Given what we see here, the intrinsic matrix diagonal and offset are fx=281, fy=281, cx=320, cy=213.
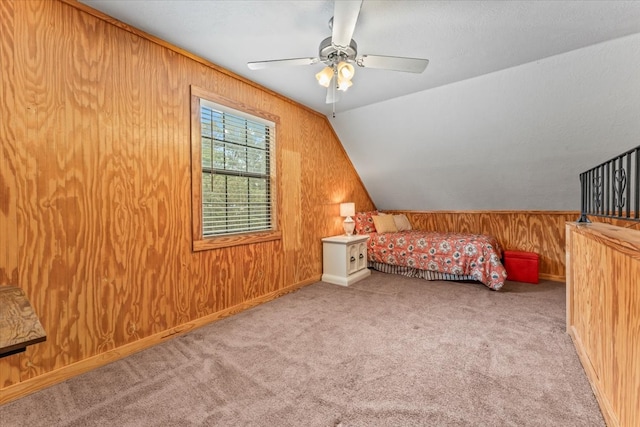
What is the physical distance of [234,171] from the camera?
9.71ft

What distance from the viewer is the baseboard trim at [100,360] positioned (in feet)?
5.46

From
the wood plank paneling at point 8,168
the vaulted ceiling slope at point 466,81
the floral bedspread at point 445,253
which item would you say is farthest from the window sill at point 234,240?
the floral bedspread at point 445,253

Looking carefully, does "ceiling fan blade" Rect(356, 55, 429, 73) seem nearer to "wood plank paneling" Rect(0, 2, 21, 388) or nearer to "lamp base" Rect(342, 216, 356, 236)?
"wood plank paneling" Rect(0, 2, 21, 388)

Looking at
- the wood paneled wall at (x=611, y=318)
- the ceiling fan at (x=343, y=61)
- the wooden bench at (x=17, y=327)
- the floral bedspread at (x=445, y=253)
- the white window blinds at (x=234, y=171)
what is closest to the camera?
the wooden bench at (x=17, y=327)

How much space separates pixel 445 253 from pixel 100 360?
3.83 meters

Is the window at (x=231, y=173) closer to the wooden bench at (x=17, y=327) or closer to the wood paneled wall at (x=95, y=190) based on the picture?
the wood paneled wall at (x=95, y=190)

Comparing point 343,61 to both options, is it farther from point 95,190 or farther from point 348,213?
point 348,213

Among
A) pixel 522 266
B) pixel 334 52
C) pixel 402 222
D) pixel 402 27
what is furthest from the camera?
pixel 402 222

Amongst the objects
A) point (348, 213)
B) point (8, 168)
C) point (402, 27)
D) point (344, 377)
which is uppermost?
point (402, 27)

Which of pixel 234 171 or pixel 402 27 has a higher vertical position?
pixel 402 27

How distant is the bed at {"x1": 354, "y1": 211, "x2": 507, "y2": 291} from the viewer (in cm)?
361

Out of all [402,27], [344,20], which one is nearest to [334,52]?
[344,20]

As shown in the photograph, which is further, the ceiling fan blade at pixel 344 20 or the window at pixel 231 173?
the window at pixel 231 173

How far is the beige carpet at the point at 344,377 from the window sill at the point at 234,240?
72 centimetres
